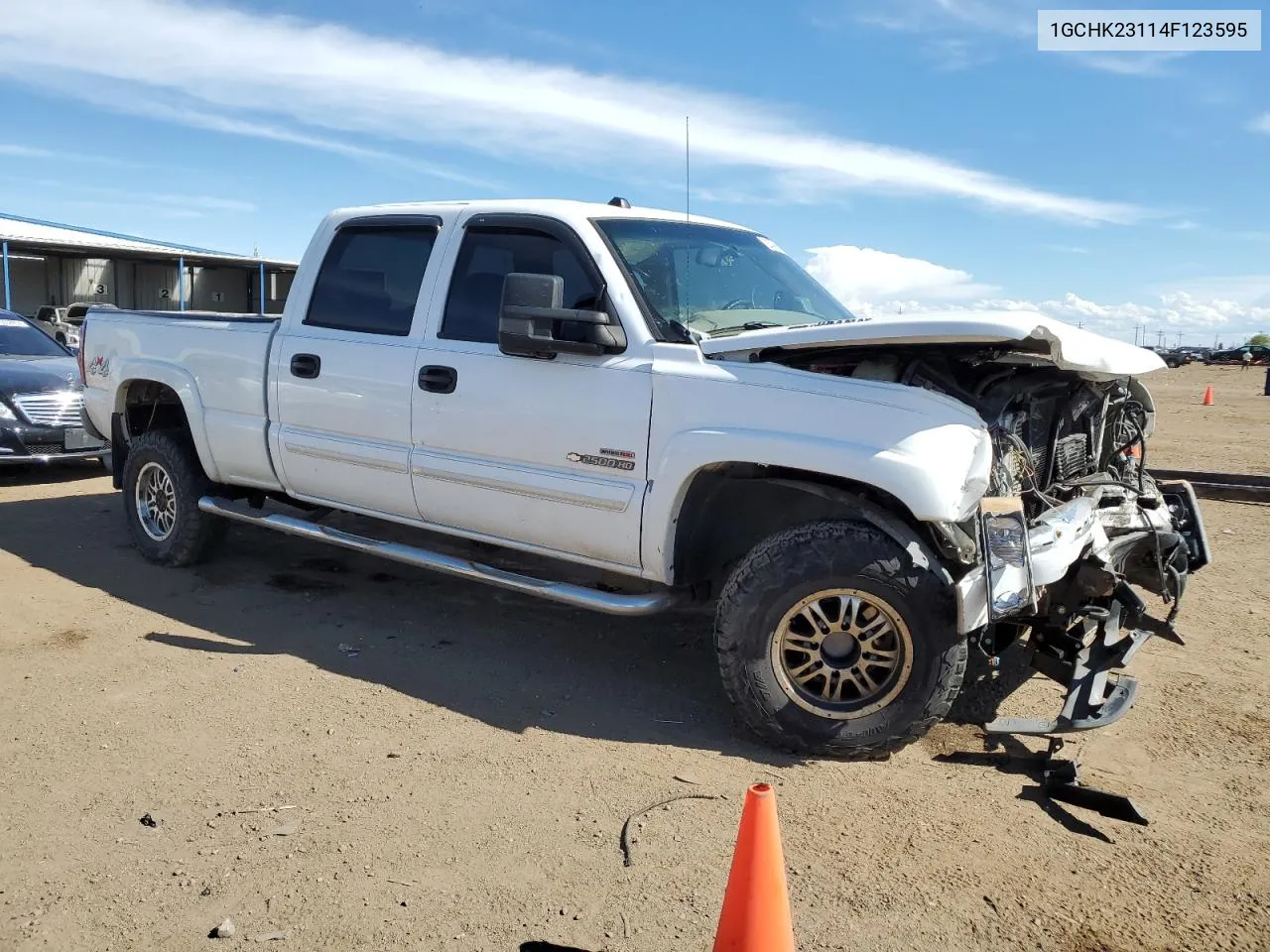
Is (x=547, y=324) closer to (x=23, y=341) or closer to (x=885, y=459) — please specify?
(x=885, y=459)

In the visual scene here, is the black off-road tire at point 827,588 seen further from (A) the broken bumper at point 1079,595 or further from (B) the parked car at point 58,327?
(B) the parked car at point 58,327

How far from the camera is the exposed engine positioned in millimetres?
3873

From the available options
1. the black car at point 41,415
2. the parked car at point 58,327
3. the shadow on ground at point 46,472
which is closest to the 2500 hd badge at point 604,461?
the black car at point 41,415

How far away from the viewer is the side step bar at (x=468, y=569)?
A: 164 inches

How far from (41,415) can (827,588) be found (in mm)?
7880

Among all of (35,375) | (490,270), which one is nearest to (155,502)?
(490,270)

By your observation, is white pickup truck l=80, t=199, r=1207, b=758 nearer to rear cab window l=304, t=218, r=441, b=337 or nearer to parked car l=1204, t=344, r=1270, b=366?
rear cab window l=304, t=218, r=441, b=337

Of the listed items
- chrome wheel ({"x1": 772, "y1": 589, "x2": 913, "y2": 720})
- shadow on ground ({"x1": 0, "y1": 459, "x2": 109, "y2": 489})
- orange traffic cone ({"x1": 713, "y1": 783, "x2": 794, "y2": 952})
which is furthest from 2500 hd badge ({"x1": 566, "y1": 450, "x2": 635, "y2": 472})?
shadow on ground ({"x1": 0, "y1": 459, "x2": 109, "y2": 489})

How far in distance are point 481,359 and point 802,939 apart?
279cm

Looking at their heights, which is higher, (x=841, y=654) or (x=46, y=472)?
(x=841, y=654)

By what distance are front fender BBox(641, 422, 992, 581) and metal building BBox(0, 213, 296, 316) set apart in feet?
81.1

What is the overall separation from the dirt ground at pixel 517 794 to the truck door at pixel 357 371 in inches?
31.8

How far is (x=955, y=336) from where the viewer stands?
3.47 metres

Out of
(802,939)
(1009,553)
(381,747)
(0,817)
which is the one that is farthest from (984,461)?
(0,817)
